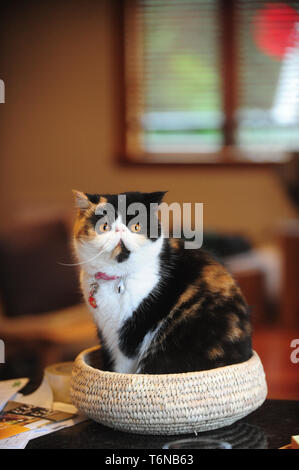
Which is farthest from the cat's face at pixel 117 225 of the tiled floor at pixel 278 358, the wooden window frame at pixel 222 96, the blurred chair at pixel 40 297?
the wooden window frame at pixel 222 96

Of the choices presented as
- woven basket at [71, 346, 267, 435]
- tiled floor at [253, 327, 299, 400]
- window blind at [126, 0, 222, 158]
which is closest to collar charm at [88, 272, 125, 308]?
woven basket at [71, 346, 267, 435]

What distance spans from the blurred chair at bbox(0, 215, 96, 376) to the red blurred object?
1.79 m

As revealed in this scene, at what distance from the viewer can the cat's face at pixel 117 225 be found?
783 millimetres

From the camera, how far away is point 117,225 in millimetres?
785

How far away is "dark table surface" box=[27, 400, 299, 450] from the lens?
2.47 feet

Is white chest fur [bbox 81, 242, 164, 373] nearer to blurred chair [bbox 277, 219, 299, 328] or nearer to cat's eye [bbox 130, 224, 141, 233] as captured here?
cat's eye [bbox 130, 224, 141, 233]

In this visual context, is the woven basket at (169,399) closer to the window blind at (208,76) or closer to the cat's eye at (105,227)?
the cat's eye at (105,227)

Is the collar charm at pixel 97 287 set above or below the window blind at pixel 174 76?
below

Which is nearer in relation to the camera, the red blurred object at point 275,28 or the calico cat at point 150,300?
the calico cat at point 150,300

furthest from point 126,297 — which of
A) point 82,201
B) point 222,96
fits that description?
point 222,96

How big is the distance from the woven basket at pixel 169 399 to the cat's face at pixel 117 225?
16 centimetres

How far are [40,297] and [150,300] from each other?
1485 mm

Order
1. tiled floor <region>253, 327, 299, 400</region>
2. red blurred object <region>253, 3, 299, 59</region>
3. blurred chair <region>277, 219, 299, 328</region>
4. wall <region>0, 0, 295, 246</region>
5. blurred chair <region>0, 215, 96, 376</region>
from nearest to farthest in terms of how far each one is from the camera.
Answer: tiled floor <region>253, 327, 299, 400</region> → blurred chair <region>0, 215, 96, 376</region> → blurred chair <region>277, 219, 299, 328</region> → red blurred object <region>253, 3, 299, 59</region> → wall <region>0, 0, 295, 246</region>

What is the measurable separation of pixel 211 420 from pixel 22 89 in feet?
10.6
